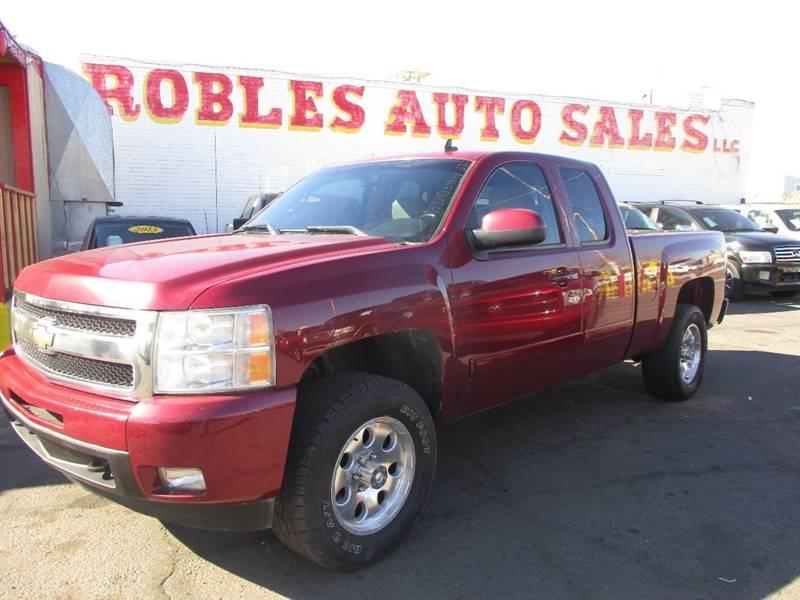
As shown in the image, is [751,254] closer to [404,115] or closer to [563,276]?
[563,276]

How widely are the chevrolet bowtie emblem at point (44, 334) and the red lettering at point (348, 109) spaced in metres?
15.2

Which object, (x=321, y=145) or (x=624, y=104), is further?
(x=624, y=104)

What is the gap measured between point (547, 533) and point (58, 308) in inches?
97.3

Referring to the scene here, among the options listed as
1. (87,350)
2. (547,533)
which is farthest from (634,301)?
(87,350)

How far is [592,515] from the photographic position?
11.2ft

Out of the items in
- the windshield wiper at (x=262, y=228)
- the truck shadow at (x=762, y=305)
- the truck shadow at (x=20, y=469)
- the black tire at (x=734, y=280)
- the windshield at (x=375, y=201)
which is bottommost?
the truck shadow at (x=762, y=305)

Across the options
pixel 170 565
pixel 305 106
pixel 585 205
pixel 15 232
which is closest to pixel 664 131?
pixel 305 106

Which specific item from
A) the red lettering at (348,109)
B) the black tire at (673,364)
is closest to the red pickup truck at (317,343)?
the black tire at (673,364)

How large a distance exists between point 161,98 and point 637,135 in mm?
14409

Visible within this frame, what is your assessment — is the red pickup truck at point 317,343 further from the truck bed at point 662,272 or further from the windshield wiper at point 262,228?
the truck bed at point 662,272

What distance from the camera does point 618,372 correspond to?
6.51 m

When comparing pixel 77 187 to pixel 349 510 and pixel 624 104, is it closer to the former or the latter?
pixel 349 510

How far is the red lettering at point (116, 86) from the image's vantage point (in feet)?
49.8

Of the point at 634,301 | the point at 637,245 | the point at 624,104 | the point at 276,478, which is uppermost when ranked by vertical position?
the point at 624,104
